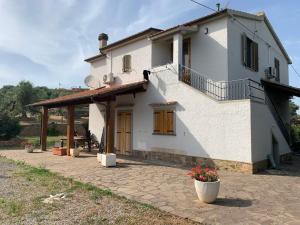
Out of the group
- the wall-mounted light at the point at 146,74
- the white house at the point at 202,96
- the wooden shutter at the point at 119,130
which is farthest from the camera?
the wooden shutter at the point at 119,130

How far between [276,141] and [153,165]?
5.66 metres

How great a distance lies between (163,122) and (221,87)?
315cm

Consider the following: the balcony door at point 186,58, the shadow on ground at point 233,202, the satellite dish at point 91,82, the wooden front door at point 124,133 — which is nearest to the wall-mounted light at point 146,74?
the balcony door at point 186,58

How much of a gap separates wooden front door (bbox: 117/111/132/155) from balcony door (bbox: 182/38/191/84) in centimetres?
402

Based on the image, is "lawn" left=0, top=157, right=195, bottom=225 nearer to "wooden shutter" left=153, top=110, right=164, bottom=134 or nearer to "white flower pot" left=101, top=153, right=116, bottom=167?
"white flower pot" left=101, top=153, right=116, bottom=167

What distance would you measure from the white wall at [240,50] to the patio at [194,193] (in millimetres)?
4849

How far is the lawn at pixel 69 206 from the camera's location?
5.34m

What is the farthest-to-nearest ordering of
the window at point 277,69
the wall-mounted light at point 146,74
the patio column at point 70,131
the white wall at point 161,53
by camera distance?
the window at point 277,69 → the patio column at point 70,131 → the white wall at point 161,53 → the wall-mounted light at point 146,74

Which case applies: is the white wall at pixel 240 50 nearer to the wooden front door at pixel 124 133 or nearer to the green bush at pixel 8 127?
the wooden front door at pixel 124 133

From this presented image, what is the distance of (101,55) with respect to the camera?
19.4 m

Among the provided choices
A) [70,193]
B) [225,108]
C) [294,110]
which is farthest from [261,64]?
[294,110]

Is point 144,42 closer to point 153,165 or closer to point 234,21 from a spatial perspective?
point 234,21

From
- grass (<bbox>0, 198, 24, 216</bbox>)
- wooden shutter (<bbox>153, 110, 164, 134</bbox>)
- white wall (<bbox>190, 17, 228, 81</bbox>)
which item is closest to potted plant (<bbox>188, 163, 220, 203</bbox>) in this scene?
→ grass (<bbox>0, 198, 24, 216</bbox>)

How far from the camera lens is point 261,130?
1102 centimetres
